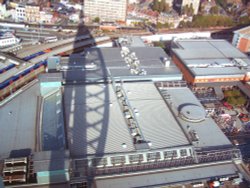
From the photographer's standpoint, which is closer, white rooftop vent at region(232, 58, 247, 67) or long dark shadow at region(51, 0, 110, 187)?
long dark shadow at region(51, 0, 110, 187)

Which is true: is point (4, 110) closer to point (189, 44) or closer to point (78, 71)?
point (78, 71)

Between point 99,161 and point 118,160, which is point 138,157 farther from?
point 99,161

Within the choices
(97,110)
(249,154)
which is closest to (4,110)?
(97,110)

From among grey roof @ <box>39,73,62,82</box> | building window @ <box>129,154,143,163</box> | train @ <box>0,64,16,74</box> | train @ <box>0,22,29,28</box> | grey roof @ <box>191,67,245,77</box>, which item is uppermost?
train @ <box>0,22,29,28</box>

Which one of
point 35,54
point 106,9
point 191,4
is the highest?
point 191,4

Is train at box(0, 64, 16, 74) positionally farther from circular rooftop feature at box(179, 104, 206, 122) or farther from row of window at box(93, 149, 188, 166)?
circular rooftop feature at box(179, 104, 206, 122)

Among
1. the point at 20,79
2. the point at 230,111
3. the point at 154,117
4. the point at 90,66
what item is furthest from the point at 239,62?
the point at 20,79

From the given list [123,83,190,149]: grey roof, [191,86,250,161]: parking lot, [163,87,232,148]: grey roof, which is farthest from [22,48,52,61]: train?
[191,86,250,161]: parking lot
